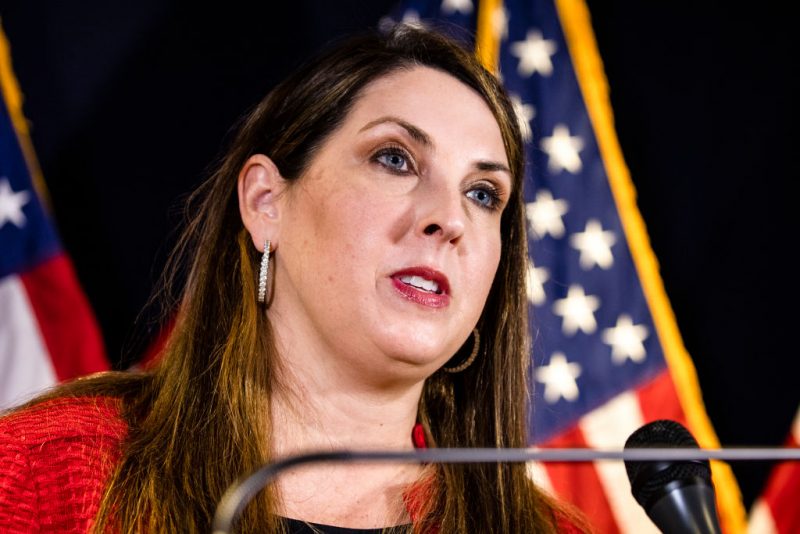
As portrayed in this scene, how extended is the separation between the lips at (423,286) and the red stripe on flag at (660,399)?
1.10 m

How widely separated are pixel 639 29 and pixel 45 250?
4.91 feet

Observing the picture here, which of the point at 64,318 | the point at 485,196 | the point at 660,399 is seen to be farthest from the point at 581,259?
the point at 64,318

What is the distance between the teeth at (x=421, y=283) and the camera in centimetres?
122

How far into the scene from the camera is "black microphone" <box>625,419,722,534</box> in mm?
816

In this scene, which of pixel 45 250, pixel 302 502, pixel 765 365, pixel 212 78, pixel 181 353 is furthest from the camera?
pixel 765 365

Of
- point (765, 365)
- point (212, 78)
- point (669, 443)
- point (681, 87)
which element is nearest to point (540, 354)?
point (765, 365)

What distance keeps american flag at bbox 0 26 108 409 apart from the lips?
960 millimetres

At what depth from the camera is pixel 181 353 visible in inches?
52.0

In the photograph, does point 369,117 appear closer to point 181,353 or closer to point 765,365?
point 181,353

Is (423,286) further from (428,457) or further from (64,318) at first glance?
(64,318)

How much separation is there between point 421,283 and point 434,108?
0.27 m

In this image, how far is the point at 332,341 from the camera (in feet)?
4.11

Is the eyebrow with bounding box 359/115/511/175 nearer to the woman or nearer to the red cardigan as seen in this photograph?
the woman

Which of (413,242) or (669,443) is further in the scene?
(413,242)
